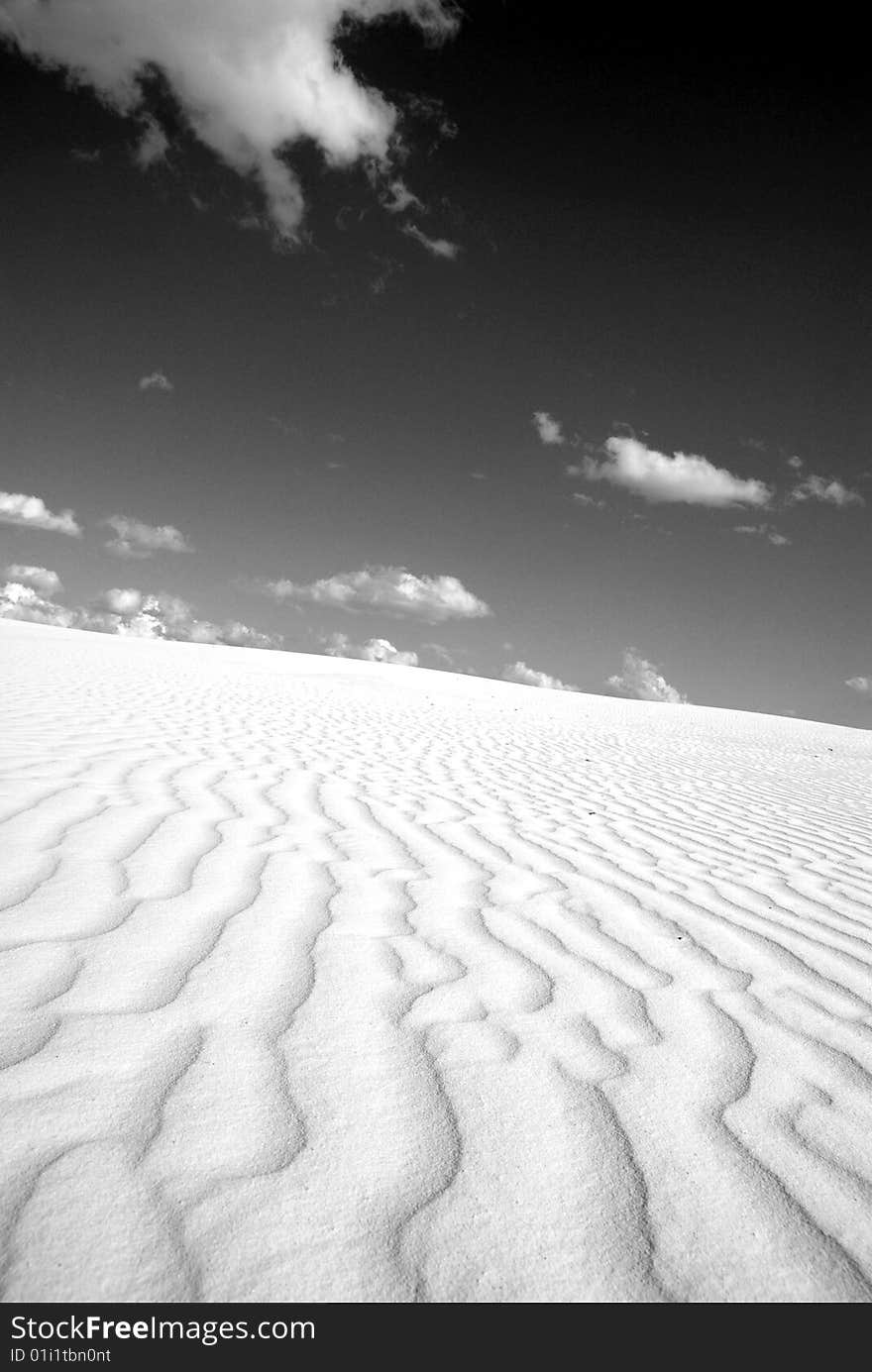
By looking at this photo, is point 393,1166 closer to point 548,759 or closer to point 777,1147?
point 777,1147

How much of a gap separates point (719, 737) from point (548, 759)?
984 cm

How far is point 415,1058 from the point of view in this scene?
1784 millimetres

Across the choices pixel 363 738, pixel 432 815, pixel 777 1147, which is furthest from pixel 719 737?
pixel 777 1147

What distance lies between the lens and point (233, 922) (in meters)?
2.51

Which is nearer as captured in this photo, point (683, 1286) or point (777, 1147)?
point (683, 1286)

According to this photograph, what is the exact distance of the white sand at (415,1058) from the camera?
4.02 ft

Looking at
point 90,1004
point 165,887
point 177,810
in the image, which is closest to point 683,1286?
point 90,1004

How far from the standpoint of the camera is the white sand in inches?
48.3

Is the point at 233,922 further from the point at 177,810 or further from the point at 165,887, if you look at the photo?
the point at 177,810

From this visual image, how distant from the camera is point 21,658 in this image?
16219 millimetres
